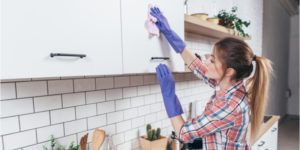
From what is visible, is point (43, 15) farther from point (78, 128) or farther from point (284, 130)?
point (284, 130)

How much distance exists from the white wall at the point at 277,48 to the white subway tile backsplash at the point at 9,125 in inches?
162

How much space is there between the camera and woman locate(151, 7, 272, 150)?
104 centimetres

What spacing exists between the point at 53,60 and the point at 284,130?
5.80 metres

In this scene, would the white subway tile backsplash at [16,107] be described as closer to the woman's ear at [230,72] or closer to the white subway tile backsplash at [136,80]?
the white subway tile backsplash at [136,80]

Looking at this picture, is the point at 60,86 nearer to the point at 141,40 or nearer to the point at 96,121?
the point at 96,121

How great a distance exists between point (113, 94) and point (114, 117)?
6.0 inches

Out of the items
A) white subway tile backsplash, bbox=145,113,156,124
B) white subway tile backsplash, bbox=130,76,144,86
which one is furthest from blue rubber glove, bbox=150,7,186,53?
white subway tile backsplash, bbox=145,113,156,124

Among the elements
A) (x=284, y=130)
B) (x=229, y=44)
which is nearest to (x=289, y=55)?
(x=284, y=130)

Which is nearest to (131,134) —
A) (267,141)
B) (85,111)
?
(85,111)

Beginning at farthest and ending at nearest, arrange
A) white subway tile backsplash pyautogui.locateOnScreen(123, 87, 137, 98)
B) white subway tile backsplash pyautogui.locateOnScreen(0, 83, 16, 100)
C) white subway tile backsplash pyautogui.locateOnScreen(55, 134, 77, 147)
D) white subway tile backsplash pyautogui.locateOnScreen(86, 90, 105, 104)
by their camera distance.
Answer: white subway tile backsplash pyautogui.locateOnScreen(123, 87, 137, 98) < white subway tile backsplash pyautogui.locateOnScreen(86, 90, 105, 104) < white subway tile backsplash pyautogui.locateOnScreen(55, 134, 77, 147) < white subway tile backsplash pyautogui.locateOnScreen(0, 83, 16, 100)

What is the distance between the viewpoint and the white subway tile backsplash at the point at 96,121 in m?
1.24

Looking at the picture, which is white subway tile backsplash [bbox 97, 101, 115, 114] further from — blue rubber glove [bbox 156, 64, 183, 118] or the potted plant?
blue rubber glove [bbox 156, 64, 183, 118]

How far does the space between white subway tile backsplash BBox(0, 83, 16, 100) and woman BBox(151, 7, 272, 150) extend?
0.66m

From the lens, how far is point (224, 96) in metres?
1.09
